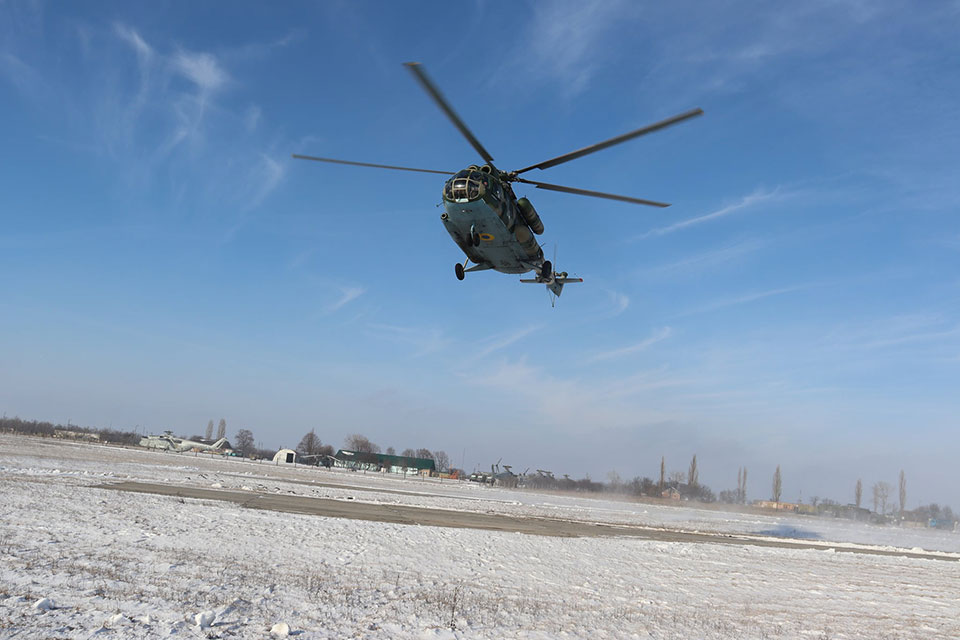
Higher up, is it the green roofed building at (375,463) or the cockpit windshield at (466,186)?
the cockpit windshield at (466,186)

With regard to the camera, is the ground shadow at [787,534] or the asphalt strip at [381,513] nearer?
the asphalt strip at [381,513]

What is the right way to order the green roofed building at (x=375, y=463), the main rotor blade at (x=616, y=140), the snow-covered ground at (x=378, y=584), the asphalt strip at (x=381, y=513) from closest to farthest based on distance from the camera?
the snow-covered ground at (x=378, y=584)
the main rotor blade at (x=616, y=140)
the asphalt strip at (x=381, y=513)
the green roofed building at (x=375, y=463)

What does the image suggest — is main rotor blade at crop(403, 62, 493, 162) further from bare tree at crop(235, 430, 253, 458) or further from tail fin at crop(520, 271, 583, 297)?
bare tree at crop(235, 430, 253, 458)

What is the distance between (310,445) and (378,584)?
16662cm

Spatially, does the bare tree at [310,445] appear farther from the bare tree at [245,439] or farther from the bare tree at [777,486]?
the bare tree at [777,486]

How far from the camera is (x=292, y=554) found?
43.8 ft

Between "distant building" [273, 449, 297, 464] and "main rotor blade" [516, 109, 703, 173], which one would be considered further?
"distant building" [273, 449, 297, 464]

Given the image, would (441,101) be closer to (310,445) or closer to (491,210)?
(491,210)

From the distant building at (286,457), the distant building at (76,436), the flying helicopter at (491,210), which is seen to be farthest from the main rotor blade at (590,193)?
the distant building at (76,436)

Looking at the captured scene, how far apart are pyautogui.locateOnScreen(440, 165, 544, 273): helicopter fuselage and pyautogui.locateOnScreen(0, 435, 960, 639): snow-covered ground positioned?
9455 millimetres

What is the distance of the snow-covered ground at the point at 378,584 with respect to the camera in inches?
323

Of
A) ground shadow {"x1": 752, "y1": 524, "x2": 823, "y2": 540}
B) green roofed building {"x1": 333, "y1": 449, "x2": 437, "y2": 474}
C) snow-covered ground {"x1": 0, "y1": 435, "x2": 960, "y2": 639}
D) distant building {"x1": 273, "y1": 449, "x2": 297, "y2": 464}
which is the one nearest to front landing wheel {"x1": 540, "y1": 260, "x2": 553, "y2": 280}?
snow-covered ground {"x1": 0, "y1": 435, "x2": 960, "y2": 639}

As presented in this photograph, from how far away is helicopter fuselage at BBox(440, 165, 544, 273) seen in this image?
1711cm

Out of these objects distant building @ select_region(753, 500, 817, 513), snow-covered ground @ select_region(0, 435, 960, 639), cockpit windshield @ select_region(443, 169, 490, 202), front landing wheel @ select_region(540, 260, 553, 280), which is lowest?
distant building @ select_region(753, 500, 817, 513)
